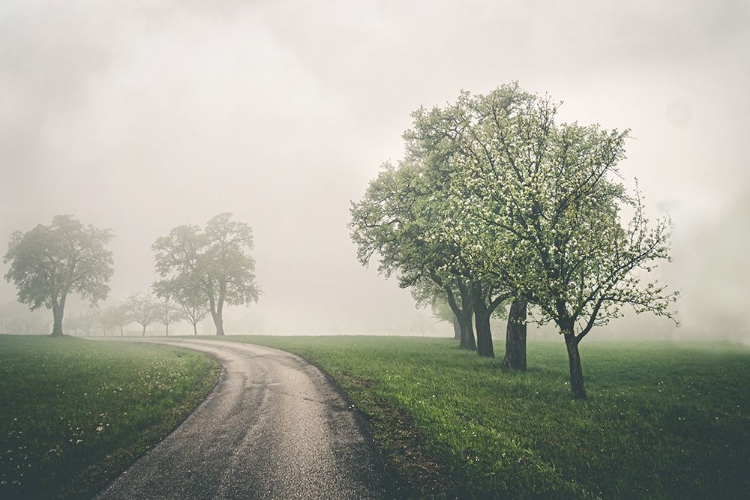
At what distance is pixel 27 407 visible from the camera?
11.7 m

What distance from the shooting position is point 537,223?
14.1 metres

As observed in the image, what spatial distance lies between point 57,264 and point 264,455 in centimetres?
6260

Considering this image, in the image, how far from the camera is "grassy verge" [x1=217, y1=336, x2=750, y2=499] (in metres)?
6.52

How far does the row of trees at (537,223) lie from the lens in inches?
478

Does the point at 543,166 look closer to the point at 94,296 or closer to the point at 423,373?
the point at 423,373

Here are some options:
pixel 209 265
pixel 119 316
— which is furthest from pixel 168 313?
pixel 209 265

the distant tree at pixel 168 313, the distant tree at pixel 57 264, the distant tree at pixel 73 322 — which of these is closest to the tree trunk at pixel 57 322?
the distant tree at pixel 57 264

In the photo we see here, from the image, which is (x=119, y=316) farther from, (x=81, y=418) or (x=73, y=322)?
(x=81, y=418)

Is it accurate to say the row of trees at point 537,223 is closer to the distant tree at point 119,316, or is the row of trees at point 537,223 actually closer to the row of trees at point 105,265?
the row of trees at point 105,265

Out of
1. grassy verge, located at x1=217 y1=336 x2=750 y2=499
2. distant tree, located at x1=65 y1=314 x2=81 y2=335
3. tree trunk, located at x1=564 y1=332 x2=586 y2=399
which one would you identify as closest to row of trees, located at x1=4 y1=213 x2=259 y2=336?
grassy verge, located at x1=217 y1=336 x2=750 y2=499

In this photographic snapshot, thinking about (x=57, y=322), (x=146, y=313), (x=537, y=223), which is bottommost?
(x=146, y=313)

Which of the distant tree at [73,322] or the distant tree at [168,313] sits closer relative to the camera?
the distant tree at [168,313]

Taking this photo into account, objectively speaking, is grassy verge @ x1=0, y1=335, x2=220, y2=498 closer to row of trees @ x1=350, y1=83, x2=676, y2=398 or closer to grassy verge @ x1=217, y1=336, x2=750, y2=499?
grassy verge @ x1=217, y1=336, x2=750, y2=499

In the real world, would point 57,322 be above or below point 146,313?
above
